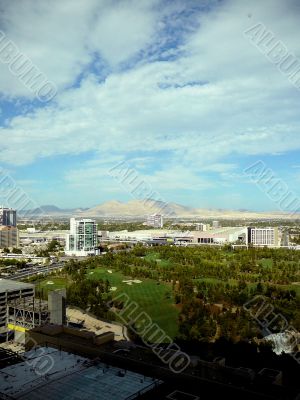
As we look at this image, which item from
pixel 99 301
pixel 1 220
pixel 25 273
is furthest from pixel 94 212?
pixel 99 301

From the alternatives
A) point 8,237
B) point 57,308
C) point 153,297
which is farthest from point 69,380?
point 8,237

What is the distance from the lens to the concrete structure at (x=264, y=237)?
49.9m

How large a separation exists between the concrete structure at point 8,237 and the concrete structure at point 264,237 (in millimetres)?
28638

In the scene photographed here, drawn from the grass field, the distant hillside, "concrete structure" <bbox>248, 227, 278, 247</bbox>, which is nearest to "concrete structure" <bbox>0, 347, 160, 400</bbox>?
the grass field

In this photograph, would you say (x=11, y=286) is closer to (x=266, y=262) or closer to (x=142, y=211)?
(x=266, y=262)

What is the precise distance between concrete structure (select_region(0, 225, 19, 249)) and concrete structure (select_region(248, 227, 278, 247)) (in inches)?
1127

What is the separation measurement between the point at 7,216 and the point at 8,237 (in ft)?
84.5

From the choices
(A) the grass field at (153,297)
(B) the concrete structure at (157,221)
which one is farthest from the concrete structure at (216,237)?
(B) the concrete structure at (157,221)

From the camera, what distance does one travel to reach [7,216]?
7169 cm

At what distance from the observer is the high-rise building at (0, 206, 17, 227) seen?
231 feet

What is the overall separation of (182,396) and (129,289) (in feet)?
55.3

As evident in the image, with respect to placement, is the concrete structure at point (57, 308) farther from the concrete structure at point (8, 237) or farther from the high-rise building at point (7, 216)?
the high-rise building at point (7, 216)

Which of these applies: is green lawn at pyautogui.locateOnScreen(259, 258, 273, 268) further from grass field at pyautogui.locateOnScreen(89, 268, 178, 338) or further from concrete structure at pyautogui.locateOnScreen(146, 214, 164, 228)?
concrete structure at pyautogui.locateOnScreen(146, 214, 164, 228)

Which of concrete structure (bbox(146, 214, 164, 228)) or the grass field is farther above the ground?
concrete structure (bbox(146, 214, 164, 228))
